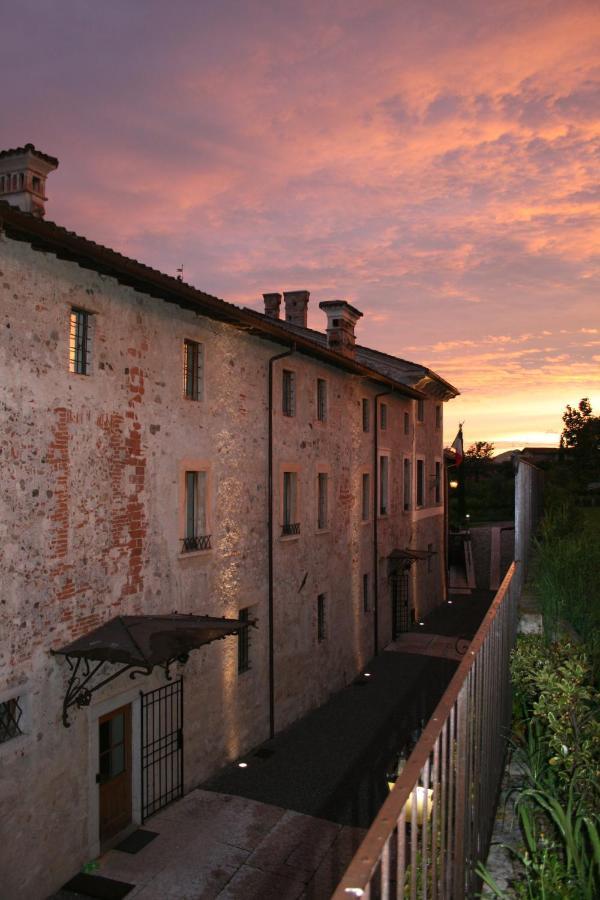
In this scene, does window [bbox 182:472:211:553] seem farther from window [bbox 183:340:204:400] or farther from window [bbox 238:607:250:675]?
window [bbox 238:607:250:675]

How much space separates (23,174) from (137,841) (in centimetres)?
1070

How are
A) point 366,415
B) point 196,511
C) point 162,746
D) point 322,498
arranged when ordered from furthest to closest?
point 366,415, point 322,498, point 196,511, point 162,746

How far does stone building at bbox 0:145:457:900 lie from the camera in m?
9.55

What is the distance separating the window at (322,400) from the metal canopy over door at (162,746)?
9357 millimetres

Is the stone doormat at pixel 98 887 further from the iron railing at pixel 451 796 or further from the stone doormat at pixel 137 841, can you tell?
the iron railing at pixel 451 796

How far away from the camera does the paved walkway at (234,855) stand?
400 inches

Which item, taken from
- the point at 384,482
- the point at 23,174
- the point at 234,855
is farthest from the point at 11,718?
the point at 384,482

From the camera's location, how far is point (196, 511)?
13945mm

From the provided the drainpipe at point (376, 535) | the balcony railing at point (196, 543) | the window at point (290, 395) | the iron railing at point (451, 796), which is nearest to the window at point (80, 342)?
the balcony railing at point (196, 543)

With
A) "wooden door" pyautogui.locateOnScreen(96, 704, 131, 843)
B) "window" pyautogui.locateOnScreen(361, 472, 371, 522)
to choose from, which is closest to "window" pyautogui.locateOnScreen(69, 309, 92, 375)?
"wooden door" pyautogui.locateOnScreen(96, 704, 131, 843)

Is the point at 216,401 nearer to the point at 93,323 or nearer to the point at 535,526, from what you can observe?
the point at 93,323

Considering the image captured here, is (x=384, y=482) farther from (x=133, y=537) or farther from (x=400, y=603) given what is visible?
(x=133, y=537)

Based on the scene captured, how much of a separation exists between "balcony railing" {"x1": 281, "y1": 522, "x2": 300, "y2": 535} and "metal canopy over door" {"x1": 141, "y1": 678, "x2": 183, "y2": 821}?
547 centimetres

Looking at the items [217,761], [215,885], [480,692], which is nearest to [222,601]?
[217,761]
